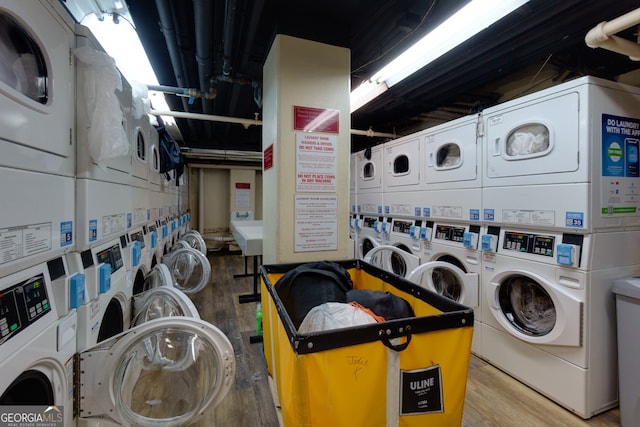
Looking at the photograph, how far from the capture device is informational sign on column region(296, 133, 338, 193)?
1905mm

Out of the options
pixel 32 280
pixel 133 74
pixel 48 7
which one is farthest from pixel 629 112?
pixel 133 74

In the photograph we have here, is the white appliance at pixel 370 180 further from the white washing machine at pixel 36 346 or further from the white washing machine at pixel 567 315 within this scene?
the white washing machine at pixel 36 346

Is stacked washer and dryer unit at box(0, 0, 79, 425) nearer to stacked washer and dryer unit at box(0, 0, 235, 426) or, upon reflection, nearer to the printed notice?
stacked washer and dryer unit at box(0, 0, 235, 426)

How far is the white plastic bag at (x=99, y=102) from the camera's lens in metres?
1.17

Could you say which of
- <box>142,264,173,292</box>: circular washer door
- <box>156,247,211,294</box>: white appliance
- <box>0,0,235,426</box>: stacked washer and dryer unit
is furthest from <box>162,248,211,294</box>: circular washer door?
<box>0,0,235,426</box>: stacked washer and dryer unit

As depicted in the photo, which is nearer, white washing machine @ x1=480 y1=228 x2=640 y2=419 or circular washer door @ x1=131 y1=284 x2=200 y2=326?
circular washer door @ x1=131 y1=284 x2=200 y2=326

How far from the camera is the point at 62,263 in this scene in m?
1.06

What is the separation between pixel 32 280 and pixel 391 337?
115 centimetres

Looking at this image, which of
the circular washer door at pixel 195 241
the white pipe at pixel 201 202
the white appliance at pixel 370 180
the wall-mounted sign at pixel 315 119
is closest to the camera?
the wall-mounted sign at pixel 315 119

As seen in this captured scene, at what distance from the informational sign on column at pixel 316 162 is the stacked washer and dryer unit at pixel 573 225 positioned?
125 centimetres

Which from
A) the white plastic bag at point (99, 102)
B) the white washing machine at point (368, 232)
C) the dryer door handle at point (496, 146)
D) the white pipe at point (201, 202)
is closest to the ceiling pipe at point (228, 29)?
the white plastic bag at point (99, 102)

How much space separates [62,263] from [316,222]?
1.31 meters

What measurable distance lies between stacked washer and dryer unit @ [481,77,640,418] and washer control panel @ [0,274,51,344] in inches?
96.2

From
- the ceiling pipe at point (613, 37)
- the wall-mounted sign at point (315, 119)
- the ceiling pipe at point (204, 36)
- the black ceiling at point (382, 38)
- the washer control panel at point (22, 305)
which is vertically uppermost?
the black ceiling at point (382, 38)
